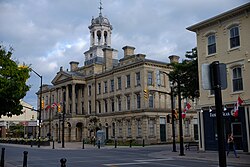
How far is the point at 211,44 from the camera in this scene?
2933 cm

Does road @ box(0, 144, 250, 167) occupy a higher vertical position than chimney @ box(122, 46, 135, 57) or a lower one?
lower

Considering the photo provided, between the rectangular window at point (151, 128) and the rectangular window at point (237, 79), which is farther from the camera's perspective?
the rectangular window at point (151, 128)

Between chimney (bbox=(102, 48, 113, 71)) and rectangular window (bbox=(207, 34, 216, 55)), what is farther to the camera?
chimney (bbox=(102, 48, 113, 71))

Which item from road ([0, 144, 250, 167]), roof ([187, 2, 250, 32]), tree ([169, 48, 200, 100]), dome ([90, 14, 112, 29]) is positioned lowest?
road ([0, 144, 250, 167])

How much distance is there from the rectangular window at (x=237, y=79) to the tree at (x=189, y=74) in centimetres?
709

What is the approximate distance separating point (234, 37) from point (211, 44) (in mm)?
2389

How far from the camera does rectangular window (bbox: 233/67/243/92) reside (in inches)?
1043

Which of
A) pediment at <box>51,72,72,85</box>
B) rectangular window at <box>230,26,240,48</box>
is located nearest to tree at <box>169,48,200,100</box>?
rectangular window at <box>230,26,240,48</box>

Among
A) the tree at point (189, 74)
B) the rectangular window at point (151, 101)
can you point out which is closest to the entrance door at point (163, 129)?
the rectangular window at point (151, 101)

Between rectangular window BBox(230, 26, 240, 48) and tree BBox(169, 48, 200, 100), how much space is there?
653 centimetres

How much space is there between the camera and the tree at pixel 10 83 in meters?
17.0

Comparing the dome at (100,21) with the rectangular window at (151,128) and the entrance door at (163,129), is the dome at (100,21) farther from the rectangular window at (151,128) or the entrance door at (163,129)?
the rectangular window at (151,128)

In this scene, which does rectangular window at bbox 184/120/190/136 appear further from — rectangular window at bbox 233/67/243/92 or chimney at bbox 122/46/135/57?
rectangular window at bbox 233/67/243/92

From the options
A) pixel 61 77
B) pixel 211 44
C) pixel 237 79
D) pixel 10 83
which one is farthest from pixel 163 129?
pixel 10 83
